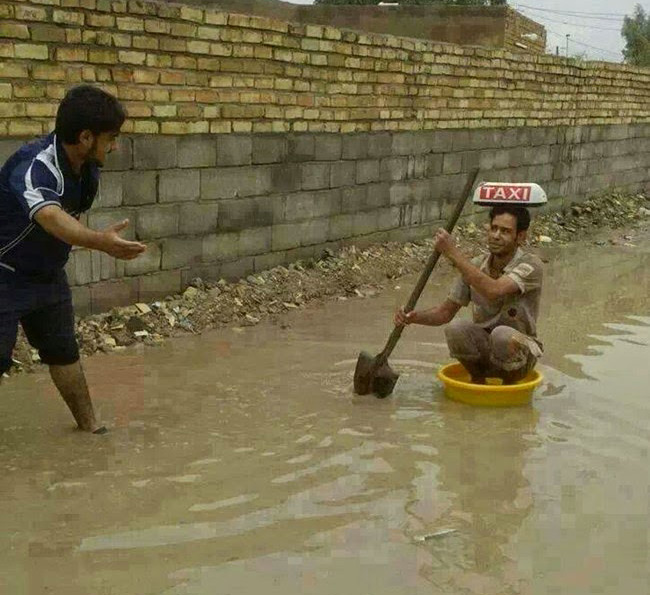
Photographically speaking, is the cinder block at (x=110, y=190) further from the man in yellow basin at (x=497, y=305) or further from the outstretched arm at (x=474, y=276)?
the outstretched arm at (x=474, y=276)

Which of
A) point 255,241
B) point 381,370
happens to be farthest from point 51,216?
point 255,241

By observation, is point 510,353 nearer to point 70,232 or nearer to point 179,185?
point 70,232

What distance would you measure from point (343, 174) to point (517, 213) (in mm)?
3200

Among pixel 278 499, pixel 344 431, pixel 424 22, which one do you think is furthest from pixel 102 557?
pixel 424 22

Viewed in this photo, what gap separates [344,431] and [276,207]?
2924 mm

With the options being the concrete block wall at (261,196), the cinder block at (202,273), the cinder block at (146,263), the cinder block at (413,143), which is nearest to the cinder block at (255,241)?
the concrete block wall at (261,196)

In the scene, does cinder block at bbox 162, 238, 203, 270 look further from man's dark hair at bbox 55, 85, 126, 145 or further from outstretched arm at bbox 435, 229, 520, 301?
man's dark hair at bbox 55, 85, 126, 145

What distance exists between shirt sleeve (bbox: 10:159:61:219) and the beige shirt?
211 cm

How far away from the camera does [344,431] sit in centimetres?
404

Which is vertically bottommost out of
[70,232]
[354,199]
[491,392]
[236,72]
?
[491,392]

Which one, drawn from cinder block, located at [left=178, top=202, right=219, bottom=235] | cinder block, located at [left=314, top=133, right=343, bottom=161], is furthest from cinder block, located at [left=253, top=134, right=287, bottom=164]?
cinder block, located at [left=178, top=202, right=219, bottom=235]

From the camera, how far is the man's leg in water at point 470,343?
175 inches

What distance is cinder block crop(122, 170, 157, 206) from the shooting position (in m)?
5.42

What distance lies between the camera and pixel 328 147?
23.2 ft
